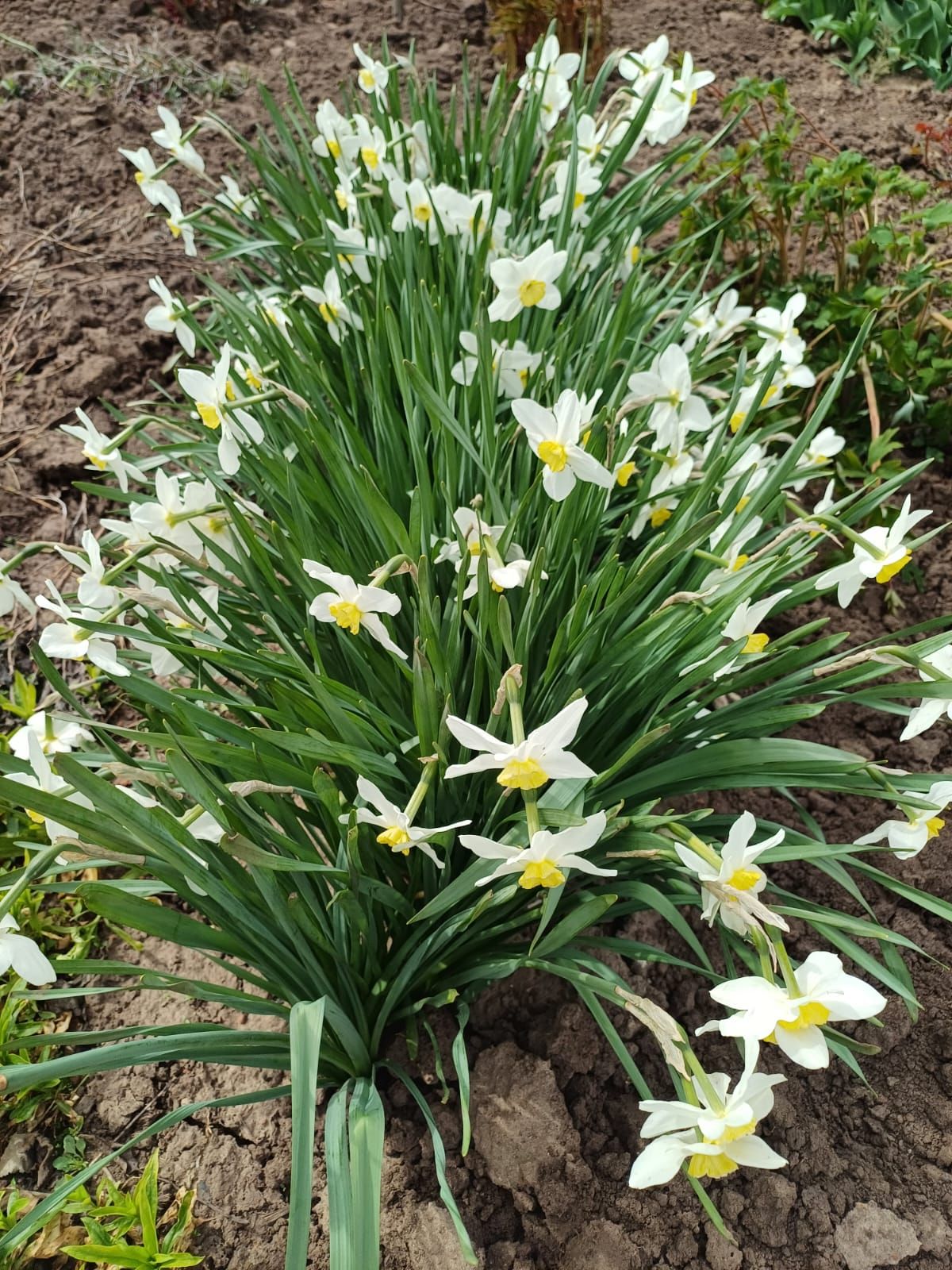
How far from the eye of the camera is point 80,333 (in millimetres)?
2910

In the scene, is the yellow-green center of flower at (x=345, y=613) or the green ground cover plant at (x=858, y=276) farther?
the green ground cover plant at (x=858, y=276)

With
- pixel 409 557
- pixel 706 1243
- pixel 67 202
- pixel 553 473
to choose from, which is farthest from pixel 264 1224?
pixel 67 202

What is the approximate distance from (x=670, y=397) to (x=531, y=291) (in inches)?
12.2

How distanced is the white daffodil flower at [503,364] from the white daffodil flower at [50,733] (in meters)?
0.89

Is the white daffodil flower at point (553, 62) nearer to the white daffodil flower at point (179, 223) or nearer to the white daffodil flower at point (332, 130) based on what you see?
the white daffodil flower at point (332, 130)

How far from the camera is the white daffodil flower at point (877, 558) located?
1.28 metres

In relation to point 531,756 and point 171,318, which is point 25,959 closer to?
point 531,756

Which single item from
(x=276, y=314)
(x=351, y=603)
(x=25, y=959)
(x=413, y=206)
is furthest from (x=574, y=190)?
(x=25, y=959)

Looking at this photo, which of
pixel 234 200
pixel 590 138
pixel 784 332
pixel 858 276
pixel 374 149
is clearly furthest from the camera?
pixel 858 276

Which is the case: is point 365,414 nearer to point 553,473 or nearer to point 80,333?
point 553,473

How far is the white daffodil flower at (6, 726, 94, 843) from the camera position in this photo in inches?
42.3

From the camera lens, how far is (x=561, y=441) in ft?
4.15

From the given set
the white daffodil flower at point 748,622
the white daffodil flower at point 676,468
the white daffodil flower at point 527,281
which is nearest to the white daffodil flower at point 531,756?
the white daffodil flower at point 748,622

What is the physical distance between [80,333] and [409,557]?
7.07 ft
